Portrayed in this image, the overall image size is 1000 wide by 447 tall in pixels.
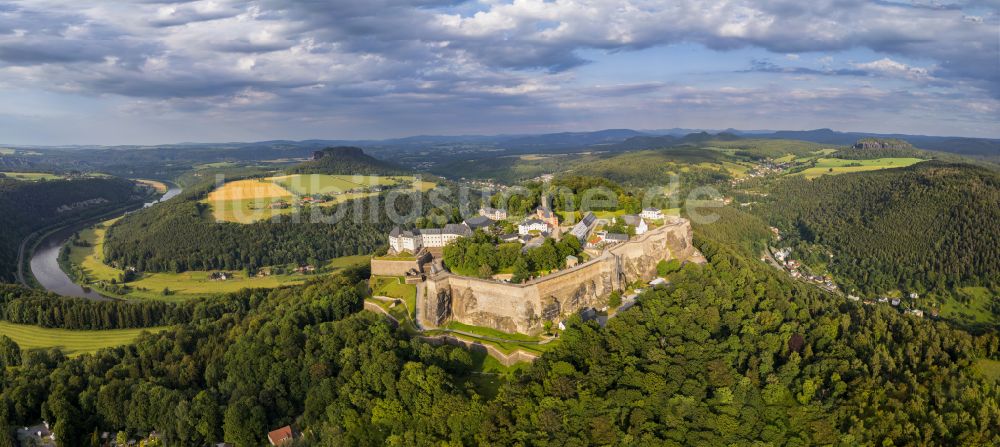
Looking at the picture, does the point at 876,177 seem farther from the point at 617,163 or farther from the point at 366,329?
the point at 366,329

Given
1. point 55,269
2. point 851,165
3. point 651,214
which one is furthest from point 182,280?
point 851,165

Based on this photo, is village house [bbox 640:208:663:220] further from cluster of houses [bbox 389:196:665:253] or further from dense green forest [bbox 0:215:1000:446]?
dense green forest [bbox 0:215:1000:446]

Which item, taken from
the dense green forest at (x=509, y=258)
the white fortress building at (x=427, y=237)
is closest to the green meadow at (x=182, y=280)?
the white fortress building at (x=427, y=237)

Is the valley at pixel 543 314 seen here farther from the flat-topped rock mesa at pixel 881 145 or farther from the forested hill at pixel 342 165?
the flat-topped rock mesa at pixel 881 145

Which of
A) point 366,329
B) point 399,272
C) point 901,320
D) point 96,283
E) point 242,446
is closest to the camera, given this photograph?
point 242,446

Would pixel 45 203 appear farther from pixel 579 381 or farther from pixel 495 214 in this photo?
pixel 579 381

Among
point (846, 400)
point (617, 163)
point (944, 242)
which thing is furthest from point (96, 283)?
point (617, 163)

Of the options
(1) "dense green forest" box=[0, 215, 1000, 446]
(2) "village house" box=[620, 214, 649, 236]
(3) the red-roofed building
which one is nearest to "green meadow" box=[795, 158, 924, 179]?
(2) "village house" box=[620, 214, 649, 236]
